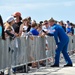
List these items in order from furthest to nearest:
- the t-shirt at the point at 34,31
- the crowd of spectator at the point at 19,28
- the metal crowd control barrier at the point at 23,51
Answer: the t-shirt at the point at 34,31, the crowd of spectator at the point at 19,28, the metal crowd control barrier at the point at 23,51

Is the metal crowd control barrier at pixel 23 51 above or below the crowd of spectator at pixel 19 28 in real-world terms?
below

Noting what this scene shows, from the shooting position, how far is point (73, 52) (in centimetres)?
2714

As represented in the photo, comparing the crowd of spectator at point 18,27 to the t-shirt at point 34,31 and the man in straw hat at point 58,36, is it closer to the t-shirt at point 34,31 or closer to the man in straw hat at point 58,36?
the t-shirt at point 34,31

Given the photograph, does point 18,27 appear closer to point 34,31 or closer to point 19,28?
point 19,28

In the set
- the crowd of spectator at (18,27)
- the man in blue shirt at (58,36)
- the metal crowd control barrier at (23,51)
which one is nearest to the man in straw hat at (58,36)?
the man in blue shirt at (58,36)

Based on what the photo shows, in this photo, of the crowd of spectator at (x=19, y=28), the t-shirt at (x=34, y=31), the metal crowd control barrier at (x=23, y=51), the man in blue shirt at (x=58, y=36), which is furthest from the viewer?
the man in blue shirt at (x=58, y=36)

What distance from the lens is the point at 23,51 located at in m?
14.0

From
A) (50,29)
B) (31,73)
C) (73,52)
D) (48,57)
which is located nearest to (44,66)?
(48,57)

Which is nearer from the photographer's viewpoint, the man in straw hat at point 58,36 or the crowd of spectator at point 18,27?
the crowd of spectator at point 18,27

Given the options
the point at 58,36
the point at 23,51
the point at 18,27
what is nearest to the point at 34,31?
the point at 58,36

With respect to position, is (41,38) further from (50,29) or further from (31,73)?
(31,73)

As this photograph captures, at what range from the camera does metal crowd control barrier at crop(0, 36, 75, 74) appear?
11773 mm

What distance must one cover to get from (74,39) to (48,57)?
9.70 meters

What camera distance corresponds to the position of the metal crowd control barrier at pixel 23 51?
11.8m
